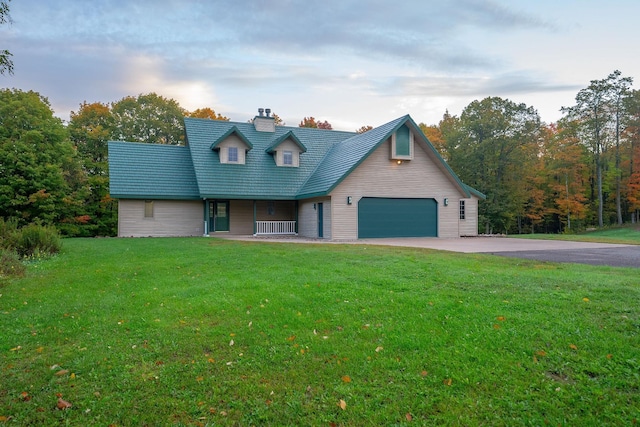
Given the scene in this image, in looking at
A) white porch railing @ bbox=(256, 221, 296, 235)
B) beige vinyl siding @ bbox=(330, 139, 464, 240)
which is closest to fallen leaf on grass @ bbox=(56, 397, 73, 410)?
beige vinyl siding @ bbox=(330, 139, 464, 240)

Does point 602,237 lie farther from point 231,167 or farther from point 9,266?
point 9,266

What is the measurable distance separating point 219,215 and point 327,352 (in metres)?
20.1

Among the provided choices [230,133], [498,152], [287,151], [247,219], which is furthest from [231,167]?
[498,152]

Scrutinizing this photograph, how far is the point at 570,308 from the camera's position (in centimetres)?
505

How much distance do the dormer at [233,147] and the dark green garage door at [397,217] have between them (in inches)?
315

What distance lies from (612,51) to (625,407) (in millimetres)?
14852

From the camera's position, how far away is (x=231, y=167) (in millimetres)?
22938

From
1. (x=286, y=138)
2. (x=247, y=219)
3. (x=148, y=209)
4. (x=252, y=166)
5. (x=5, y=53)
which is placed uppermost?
(x=286, y=138)

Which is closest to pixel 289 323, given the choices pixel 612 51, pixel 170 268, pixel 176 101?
pixel 170 268

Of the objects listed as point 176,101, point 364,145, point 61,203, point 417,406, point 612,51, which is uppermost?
point 176,101

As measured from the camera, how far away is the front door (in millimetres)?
22922

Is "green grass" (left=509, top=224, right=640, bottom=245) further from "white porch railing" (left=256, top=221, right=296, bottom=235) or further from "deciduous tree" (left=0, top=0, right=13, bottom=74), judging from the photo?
"deciduous tree" (left=0, top=0, right=13, bottom=74)

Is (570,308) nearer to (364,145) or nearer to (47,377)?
(47,377)

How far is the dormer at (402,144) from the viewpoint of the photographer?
20.2m
